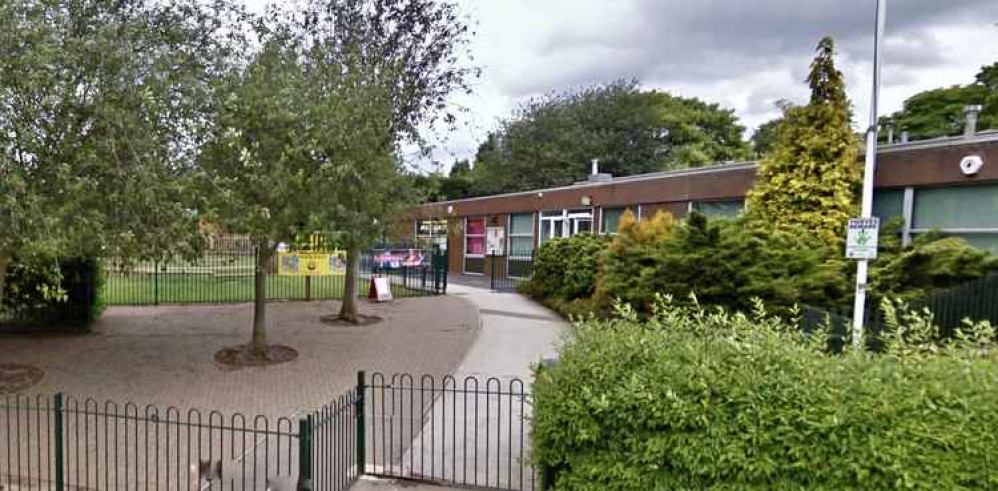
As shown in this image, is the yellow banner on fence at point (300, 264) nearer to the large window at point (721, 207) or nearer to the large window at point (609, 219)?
the large window at point (609, 219)

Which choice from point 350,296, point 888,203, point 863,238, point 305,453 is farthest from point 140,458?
point 888,203

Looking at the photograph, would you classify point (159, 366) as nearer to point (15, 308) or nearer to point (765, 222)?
point (15, 308)

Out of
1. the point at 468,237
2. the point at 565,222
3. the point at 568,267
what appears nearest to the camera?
the point at 568,267

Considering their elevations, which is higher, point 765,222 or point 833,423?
point 765,222

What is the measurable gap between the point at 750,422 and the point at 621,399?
747 mm

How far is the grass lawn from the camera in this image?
15.0 m

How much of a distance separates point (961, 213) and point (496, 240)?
51.1 feet

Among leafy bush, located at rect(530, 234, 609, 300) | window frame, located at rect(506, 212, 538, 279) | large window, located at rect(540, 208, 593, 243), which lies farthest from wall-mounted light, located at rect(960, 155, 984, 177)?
window frame, located at rect(506, 212, 538, 279)

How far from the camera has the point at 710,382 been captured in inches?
137

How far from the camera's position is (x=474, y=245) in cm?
2539

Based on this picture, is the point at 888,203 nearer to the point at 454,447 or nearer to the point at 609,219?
the point at 609,219

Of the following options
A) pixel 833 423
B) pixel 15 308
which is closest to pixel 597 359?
pixel 833 423

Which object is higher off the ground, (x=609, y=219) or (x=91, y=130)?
(x=91, y=130)

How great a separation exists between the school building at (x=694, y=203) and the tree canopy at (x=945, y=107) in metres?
20.1
